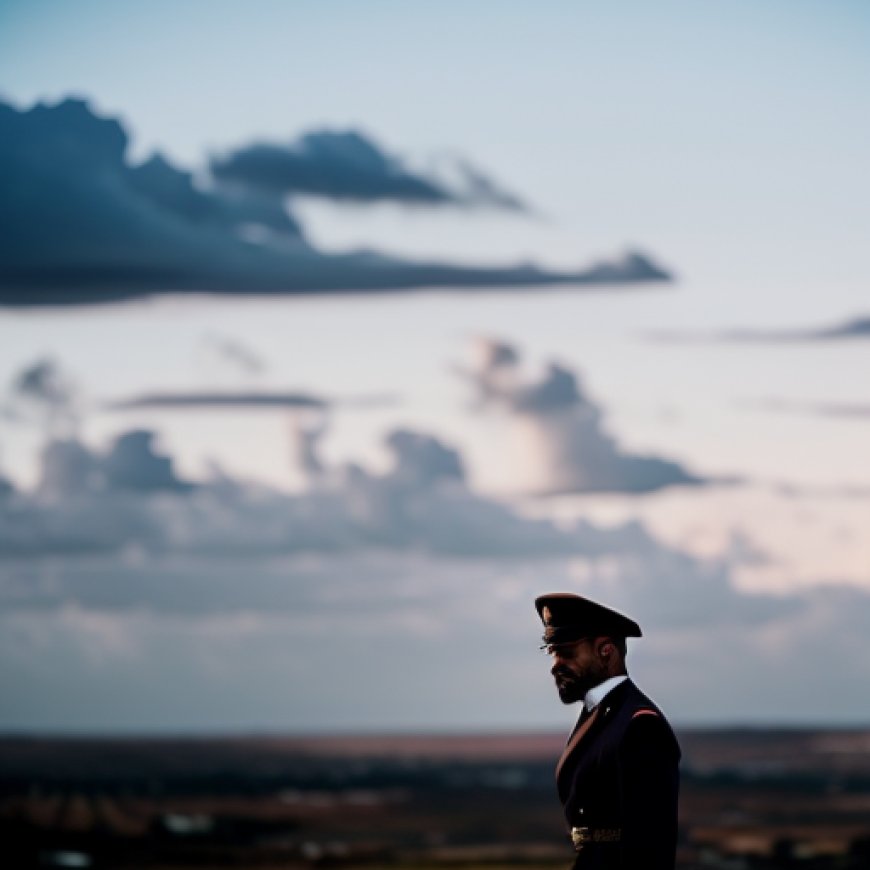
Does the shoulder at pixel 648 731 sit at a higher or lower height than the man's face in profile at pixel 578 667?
lower

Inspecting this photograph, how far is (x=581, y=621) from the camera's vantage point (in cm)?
1290

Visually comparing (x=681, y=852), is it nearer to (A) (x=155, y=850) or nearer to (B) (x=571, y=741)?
(A) (x=155, y=850)

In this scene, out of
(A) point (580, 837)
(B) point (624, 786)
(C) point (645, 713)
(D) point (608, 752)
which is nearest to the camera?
(B) point (624, 786)

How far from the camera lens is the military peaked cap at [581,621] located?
42.2ft

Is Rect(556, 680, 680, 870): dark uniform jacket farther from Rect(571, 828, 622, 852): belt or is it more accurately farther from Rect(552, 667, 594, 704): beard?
Rect(552, 667, 594, 704): beard

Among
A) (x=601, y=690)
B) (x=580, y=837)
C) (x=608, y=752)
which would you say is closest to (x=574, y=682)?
(x=601, y=690)

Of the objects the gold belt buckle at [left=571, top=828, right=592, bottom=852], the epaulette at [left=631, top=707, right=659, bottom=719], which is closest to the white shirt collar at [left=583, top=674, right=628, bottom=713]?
the epaulette at [left=631, top=707, right=659, bottom=719]

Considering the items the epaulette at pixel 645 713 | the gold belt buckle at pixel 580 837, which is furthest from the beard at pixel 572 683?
the gold belt buckle at pixel 580 837

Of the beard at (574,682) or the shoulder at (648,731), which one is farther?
the beard at (574,682)

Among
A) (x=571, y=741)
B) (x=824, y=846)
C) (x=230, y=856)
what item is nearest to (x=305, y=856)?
(x=230, y=856)

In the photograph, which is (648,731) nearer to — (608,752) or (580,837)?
(608,752)

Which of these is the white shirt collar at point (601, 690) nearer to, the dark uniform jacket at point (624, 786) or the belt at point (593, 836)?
the dark uniform jacket at point (624, 786)

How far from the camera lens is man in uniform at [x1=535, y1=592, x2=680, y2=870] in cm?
1241

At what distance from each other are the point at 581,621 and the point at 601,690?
1.31 feet
